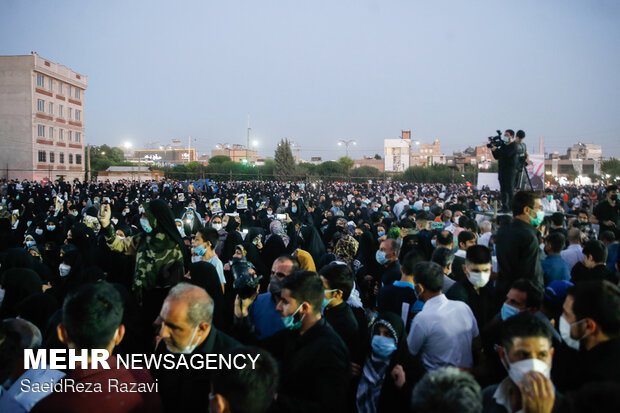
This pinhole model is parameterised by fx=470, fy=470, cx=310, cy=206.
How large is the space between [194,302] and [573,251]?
5.39 m

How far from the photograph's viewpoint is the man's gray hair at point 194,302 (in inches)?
110

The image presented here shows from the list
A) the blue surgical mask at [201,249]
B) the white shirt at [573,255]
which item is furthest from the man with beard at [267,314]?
the white shirt at [573,255]

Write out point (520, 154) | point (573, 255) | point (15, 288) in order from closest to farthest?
point (15, 288)
point (573, 255)
point (520, 154)

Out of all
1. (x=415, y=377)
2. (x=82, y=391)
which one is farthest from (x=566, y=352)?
(x=82, y=391)

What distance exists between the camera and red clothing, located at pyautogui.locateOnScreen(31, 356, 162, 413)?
212cm

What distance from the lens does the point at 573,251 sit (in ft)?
20.4

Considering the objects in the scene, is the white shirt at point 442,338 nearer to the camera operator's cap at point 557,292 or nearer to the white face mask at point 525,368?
the camera operator's cap at point 557,292

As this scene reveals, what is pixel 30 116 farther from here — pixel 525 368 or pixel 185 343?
pixel 525 368

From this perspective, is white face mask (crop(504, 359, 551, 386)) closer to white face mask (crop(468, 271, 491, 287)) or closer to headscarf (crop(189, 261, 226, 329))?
white face mask (crop(468, 271, 491, 287))

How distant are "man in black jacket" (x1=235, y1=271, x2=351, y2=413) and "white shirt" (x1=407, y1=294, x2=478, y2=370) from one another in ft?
2.44

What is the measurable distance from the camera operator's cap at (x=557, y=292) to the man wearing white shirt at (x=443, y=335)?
779 mm

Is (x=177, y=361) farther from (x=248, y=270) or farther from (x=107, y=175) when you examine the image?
(x=107, y=175)

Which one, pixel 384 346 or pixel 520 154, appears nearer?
pixel 384 346

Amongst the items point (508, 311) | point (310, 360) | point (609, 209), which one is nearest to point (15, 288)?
point (310, 360)
